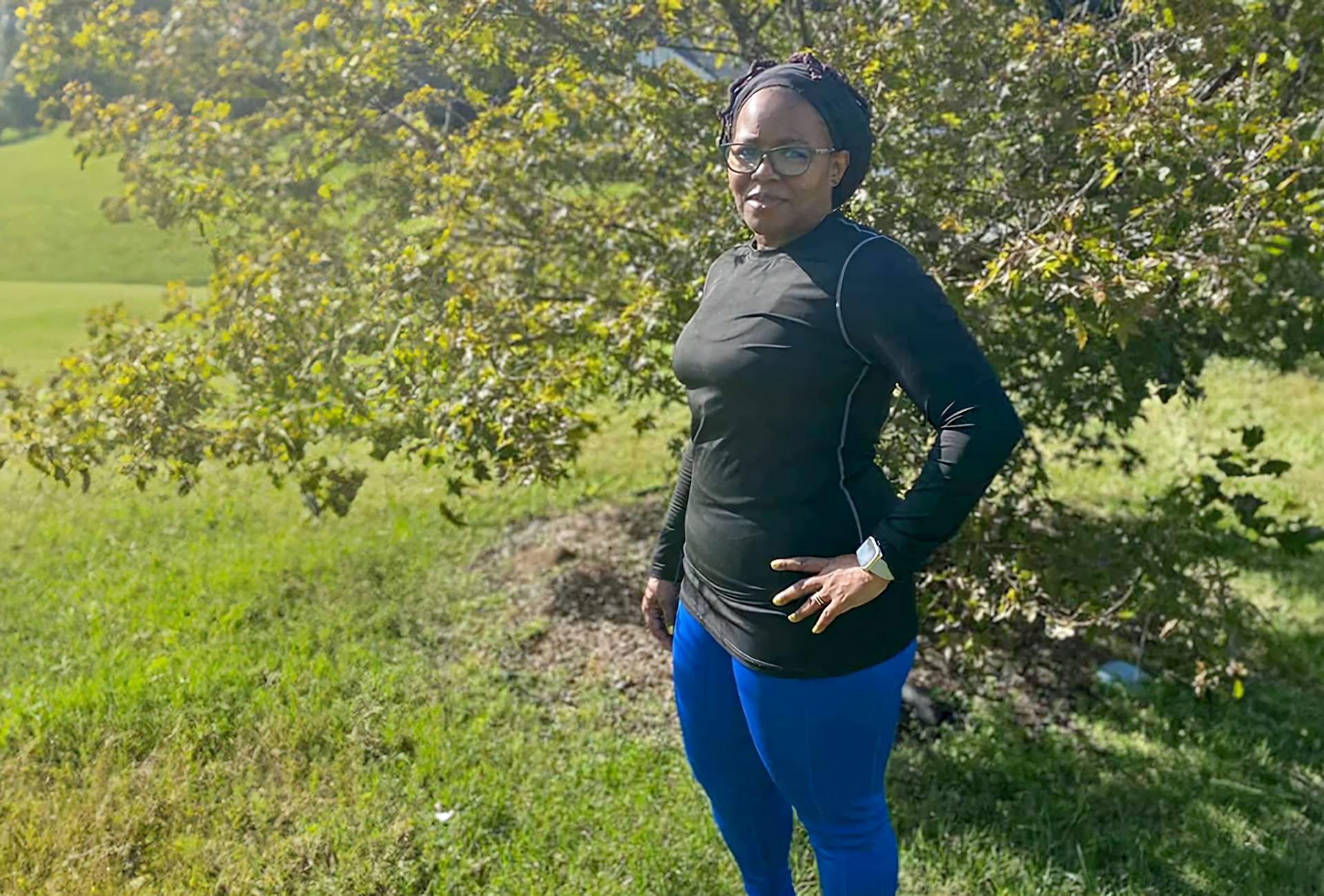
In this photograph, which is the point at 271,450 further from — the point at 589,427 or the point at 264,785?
the point at 264,785

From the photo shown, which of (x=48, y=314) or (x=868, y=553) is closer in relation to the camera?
(x=868, y=553)

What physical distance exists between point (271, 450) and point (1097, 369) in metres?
3.20

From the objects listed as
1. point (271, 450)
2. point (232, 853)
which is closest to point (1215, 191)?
point (271, 450)

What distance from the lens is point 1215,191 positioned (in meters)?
3.26

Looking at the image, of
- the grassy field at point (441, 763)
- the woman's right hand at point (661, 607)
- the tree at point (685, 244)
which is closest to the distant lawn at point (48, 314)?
the grassy field at point (441, 763)

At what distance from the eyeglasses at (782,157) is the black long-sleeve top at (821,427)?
0.11 meters

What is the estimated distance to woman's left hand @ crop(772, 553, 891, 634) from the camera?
179cm

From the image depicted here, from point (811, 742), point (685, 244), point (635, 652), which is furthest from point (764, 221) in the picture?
point (635, 652)

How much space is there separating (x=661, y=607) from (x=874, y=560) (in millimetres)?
869

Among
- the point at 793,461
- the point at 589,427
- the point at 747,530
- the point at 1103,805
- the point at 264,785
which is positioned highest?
the point at 793,461

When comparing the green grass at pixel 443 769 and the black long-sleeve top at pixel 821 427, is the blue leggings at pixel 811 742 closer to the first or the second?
the black long-sleeve top at pixel 821 427

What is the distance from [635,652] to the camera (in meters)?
5.05

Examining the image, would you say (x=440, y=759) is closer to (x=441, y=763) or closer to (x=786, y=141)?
(x=441, y=763)

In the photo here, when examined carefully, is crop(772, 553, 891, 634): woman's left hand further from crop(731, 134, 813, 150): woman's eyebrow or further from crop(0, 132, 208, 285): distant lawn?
crop(0, 132, 208, 285): distant lawn
